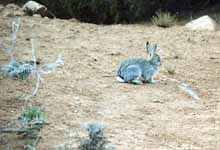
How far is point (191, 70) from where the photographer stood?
8750mm

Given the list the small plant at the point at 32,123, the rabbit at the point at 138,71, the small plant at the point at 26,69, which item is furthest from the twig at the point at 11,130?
the rabbit at the point at 138,71

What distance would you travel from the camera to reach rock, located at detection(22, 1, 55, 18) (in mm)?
12773

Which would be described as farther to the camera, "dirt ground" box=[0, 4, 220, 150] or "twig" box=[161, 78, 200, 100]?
"twig" box=[161, 78, 200, 100]

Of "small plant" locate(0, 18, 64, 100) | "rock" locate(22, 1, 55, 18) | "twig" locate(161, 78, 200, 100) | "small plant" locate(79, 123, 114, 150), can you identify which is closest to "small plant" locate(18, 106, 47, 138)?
"small plant" locate(79, 123, 114, 150)

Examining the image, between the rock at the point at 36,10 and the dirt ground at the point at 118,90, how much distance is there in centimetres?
115

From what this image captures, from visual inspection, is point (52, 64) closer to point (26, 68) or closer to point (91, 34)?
point (26, 68)

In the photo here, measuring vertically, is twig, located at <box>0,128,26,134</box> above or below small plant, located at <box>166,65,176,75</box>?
below

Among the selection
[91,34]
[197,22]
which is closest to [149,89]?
[91,34]

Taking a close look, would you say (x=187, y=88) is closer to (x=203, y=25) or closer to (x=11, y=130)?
(x=11, y=130)

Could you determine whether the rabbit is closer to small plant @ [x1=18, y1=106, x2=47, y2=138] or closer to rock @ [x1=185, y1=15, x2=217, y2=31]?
small plant @ [x1=18, y1=106, x2=47, y2=138]

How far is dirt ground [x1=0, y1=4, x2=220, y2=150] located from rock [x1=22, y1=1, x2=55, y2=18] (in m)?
1.15

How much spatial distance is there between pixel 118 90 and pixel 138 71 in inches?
19.4

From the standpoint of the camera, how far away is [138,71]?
25.9ft

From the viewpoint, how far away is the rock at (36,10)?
12.8 metres
